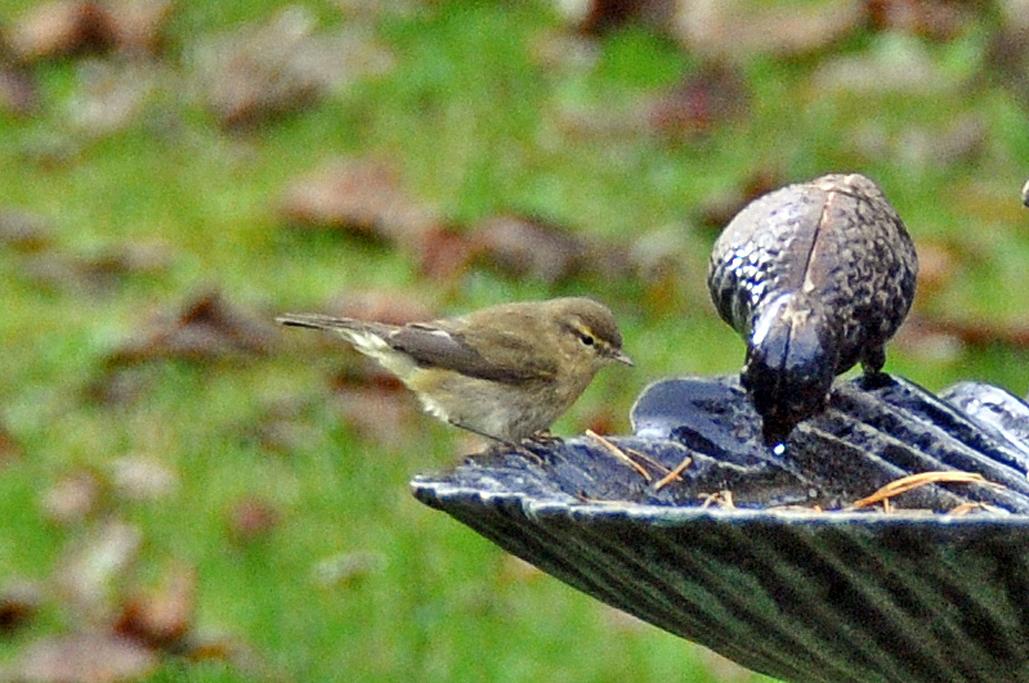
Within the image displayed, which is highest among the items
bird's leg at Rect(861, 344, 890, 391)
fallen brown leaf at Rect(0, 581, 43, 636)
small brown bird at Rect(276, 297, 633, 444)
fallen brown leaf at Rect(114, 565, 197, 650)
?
bird's leg at Rect(861, 344, 890, 391)

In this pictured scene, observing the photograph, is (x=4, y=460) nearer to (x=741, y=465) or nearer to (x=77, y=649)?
(x=77, y=649)

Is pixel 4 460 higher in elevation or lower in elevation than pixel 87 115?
lower

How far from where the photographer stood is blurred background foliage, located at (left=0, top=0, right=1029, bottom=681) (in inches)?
231

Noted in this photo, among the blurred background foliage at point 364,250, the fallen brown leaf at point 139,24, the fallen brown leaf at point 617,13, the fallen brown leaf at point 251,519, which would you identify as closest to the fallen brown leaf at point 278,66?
the blurred background foliage at point 364,250

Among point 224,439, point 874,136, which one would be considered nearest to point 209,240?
point 224,439

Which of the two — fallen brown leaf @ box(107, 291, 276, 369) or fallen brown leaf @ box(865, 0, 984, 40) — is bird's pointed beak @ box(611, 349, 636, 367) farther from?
fallen brown leaf @ box(865, 0, 984, 40)

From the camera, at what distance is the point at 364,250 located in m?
7.89

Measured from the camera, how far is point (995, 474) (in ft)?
11.2

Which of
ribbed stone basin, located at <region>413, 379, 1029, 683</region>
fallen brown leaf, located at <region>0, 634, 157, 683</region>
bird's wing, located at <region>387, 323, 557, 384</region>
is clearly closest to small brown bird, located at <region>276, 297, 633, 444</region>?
bird's wing, located at <region>387, 323, 557, 384</region>

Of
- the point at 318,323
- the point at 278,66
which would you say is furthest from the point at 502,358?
the point at 278,66

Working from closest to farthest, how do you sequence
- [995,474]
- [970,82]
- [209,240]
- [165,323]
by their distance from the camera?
[995,474] → [165,323] → [209,240] → [970,82]

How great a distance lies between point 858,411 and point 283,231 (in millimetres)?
4719

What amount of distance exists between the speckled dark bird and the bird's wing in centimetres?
216

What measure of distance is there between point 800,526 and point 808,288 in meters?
0.62
